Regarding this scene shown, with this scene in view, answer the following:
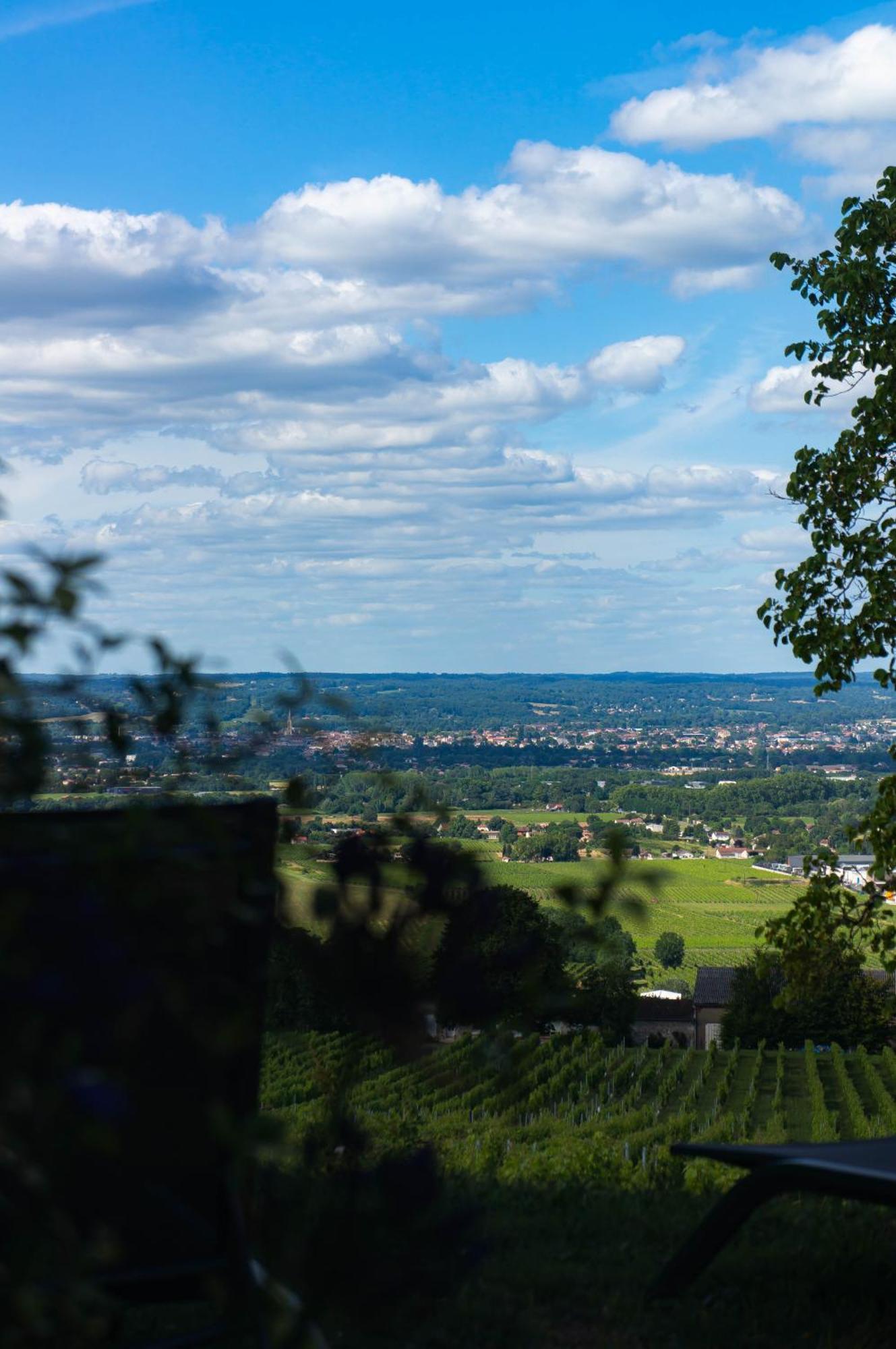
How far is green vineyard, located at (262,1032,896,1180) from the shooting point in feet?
23.5

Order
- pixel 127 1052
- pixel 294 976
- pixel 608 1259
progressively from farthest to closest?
pixel 608 1259
pixel 294 976
pixel 127 1052

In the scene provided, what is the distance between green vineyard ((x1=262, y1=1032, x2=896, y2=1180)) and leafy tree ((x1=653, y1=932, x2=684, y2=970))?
19917mm

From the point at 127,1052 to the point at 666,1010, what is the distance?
59.9 meters

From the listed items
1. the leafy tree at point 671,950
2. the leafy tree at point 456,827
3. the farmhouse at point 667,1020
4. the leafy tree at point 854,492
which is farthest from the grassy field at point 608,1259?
the leafy tree at point 671,950

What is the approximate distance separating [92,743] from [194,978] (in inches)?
24.3

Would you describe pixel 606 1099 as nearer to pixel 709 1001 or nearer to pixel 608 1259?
pixel 608 1259

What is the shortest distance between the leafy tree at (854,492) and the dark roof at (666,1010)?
5265 cm

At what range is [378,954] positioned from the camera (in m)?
2.11

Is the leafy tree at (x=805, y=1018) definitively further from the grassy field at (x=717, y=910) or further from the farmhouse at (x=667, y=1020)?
the grassy field at (x=717, y=910)

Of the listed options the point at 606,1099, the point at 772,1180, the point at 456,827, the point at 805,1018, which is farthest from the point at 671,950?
the point at 456,827

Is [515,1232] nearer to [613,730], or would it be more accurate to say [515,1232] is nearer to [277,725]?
[277,725]

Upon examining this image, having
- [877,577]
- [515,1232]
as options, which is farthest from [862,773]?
[515,1232]

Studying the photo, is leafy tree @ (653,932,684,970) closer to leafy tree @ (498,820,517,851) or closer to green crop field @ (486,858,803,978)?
green crop field @ (486,858,803,978)

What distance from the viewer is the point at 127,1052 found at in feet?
4.64
